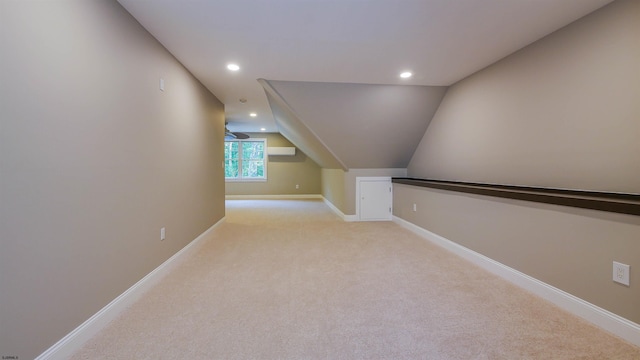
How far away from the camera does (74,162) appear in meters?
1.53

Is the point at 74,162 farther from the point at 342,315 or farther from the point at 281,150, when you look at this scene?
the point at 281,150

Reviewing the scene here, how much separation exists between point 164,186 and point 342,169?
129 inches

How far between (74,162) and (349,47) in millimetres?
2281

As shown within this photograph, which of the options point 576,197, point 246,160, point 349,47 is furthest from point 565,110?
point 246,160

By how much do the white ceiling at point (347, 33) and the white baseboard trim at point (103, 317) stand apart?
2.11 m

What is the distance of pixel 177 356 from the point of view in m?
1.47

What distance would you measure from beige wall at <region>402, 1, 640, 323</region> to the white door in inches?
68.0

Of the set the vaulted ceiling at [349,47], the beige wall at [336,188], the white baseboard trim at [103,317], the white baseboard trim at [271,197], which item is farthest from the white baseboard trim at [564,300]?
the white baseboard trim at [271,197]

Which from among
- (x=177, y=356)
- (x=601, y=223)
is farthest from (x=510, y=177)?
(x=177, y=356)

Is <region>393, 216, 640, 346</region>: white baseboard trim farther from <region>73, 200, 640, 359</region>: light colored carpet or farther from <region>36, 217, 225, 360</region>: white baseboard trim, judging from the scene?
<region>36, 217, 225, 360</region>: white baseboard trim

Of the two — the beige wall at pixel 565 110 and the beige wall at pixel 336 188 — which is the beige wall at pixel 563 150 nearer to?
the beige wall at pixel 565 110

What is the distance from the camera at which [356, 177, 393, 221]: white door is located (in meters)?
5.02

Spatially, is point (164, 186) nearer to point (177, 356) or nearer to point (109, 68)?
point (109, 68)

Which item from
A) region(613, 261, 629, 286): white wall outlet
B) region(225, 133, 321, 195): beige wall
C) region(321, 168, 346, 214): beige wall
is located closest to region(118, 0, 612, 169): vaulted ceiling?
region(321, 168, 346, 214): beige wall
